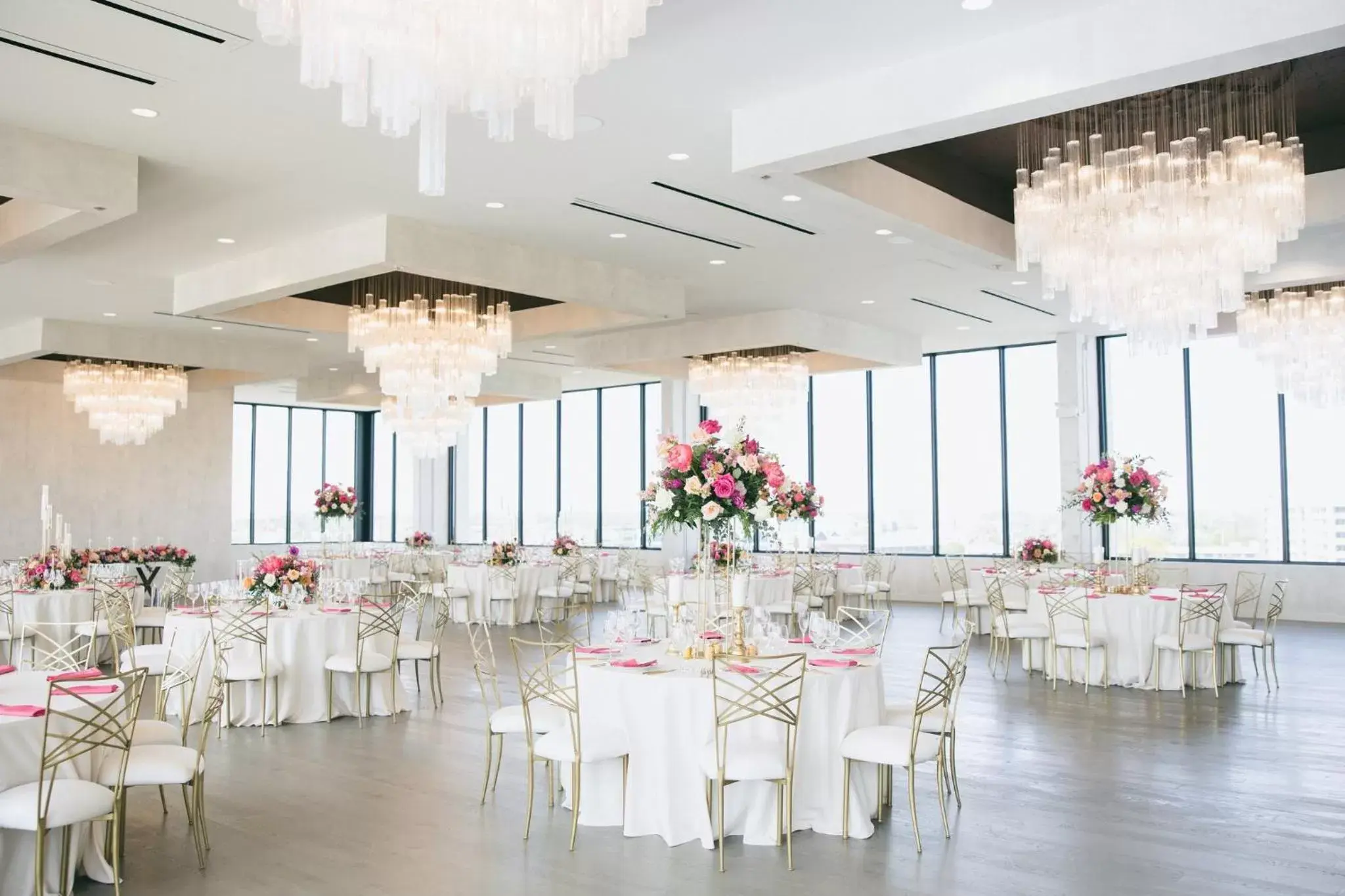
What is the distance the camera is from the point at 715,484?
584 cm

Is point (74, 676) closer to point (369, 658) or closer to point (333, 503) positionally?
point (369, 658)

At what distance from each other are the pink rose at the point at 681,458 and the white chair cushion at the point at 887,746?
166cm

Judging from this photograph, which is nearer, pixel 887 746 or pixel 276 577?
pixel 887 746

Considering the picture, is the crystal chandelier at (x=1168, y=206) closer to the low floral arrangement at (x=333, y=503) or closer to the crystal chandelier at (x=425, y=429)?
the crystal chandelier at (x=425, y=429)

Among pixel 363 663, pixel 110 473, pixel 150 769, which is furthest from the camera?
pixel 110 473

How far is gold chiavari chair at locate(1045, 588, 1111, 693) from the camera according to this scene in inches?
368

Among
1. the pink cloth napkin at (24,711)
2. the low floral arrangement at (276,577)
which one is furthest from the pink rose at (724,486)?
the low floral arrangement at (276,577)

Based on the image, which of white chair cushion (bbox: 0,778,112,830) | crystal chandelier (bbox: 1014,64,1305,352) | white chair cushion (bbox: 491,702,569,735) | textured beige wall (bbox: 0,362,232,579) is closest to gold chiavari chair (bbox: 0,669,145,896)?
white chair cushion (bbox: 0,778,112,830)

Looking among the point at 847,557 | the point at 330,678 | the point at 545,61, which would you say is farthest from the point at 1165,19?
the point at 847,557

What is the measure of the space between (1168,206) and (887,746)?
4.05 m

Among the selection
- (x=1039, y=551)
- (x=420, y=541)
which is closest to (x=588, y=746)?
(x=1039, y=551)

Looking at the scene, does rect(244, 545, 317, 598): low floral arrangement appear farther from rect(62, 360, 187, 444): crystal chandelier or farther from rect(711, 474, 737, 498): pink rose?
rect(62, 360, 187, 444): crystal chandelier

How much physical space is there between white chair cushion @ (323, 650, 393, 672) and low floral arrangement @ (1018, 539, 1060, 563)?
8221mm

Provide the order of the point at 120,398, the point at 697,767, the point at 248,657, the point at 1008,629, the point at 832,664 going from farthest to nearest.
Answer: the point at 120,398
the point at 1008,629
the point at 248,657
the point at 832,664
the point at 697,767
